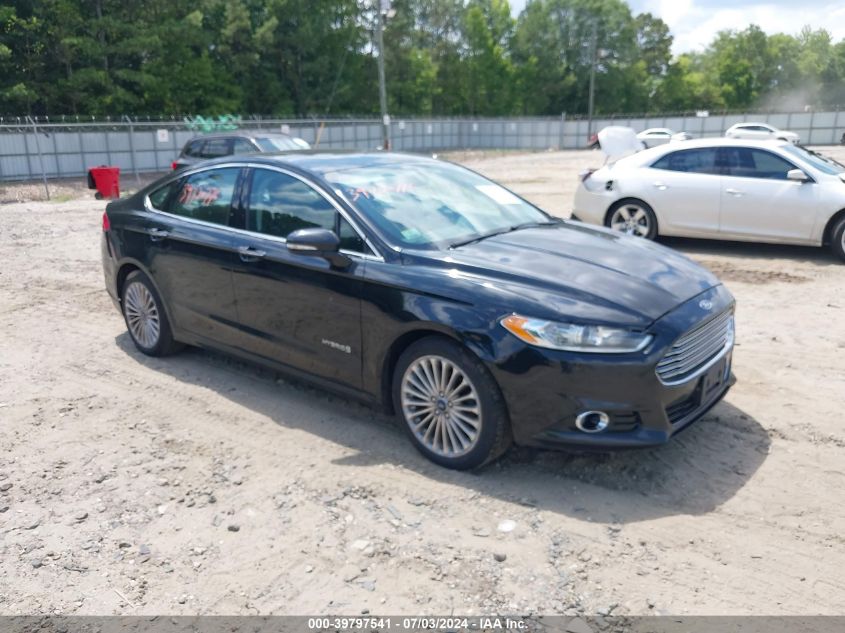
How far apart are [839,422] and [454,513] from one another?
8.55ft

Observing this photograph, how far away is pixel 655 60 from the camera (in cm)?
9056

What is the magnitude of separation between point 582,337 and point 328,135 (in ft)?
116

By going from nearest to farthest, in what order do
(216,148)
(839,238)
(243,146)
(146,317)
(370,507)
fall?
(370,507), (146,317), (839,238), (243,146), (216,148)

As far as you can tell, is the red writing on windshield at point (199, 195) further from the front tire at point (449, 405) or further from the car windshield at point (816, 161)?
the car windshield at point (816, 161)

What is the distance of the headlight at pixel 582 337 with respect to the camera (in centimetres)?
364

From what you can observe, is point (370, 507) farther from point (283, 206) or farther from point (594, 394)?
point (283, 206)

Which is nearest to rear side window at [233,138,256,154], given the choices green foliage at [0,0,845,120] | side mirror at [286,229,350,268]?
side mirror at [286,229,350,268]

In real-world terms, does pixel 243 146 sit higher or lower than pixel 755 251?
higher

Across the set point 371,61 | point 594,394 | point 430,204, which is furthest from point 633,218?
point 371,61

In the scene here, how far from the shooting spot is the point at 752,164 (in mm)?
9477

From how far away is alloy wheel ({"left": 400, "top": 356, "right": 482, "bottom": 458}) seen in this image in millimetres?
3928

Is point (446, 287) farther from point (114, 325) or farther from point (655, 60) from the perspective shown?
point (655, 60)

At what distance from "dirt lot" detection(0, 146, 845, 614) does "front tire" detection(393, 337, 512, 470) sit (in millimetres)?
171

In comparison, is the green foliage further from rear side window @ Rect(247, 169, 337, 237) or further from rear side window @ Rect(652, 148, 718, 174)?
rear side window @ Rect(247, 169, 337, 237)
